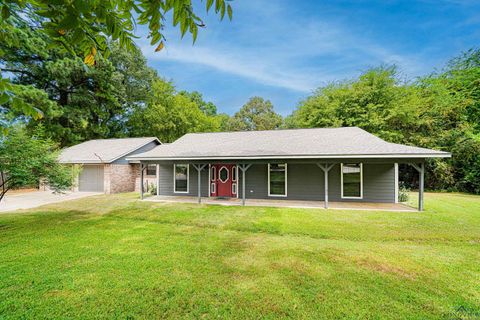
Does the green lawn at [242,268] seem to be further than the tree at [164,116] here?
No

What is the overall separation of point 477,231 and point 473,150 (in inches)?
448

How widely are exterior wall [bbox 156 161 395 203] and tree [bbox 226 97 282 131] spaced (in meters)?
23.9

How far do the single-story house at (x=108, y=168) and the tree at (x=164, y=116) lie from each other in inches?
296

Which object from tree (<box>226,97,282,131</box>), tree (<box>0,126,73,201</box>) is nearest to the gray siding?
tree (<box>0,126,73,201</box>)

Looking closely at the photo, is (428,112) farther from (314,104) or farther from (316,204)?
(316,204)

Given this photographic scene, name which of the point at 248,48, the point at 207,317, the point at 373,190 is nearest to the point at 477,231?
the point at 373,190

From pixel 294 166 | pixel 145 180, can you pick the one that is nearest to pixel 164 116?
pixel 145 180

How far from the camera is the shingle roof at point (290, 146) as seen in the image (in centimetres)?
829

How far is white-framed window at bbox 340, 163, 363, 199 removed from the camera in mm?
9961

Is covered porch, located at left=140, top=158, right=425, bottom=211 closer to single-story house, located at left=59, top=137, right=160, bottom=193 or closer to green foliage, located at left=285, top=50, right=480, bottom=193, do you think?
single-story house, located at left=59, top=137, right=160, bottom=193

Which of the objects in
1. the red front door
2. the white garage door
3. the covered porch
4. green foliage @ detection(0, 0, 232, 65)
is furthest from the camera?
the white garage door

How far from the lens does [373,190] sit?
9.86 m

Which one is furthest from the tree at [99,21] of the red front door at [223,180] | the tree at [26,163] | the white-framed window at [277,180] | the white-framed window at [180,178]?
the white-framed window at [180,178]

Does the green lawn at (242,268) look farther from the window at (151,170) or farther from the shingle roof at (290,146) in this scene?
the window at (151,170)
